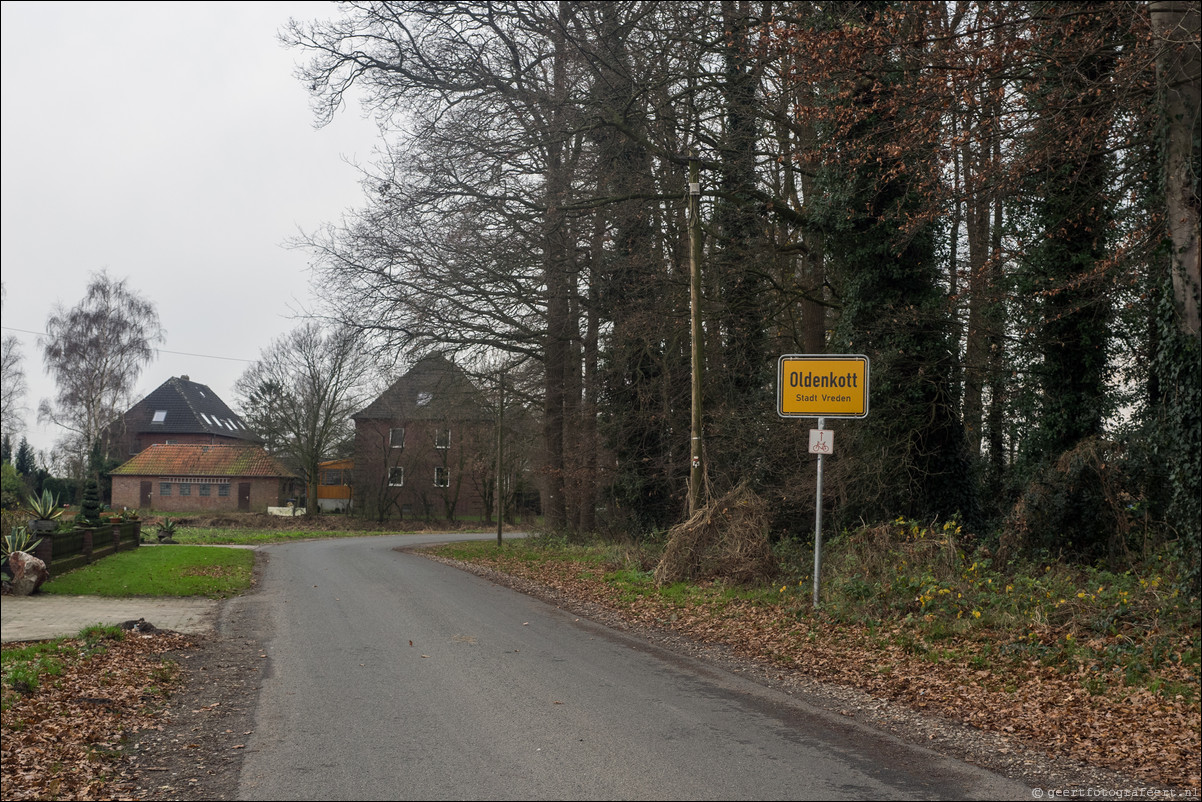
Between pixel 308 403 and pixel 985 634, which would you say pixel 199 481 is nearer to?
pixel 308 403

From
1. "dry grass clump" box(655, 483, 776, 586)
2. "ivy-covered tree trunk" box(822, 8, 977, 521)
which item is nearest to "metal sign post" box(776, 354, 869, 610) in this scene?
"dry grass clump" box(655, 483, 776, 586)

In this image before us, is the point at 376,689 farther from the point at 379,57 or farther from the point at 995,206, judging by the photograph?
the point at 995,206

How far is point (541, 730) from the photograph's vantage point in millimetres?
6512

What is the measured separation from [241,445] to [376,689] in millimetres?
56681

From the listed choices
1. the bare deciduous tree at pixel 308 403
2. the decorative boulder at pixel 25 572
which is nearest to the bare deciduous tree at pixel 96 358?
the bare deciduous tree at pixel 308 403

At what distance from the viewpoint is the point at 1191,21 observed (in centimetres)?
919

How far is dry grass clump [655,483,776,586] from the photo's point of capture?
14703mm

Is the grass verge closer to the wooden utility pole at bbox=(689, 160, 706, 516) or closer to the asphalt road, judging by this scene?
the asphalt road

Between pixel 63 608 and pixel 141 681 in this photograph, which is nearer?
pixel 141 681

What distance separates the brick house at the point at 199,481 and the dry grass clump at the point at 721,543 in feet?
168

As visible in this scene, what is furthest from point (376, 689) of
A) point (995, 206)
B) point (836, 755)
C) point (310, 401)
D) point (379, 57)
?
point (310, 401)

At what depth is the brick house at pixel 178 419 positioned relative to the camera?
70062 millimetres

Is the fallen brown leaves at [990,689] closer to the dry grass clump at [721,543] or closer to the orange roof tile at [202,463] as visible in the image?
the dry grass clump at [721,543]

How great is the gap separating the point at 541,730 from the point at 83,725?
3.43 m
